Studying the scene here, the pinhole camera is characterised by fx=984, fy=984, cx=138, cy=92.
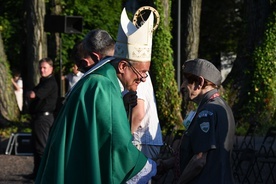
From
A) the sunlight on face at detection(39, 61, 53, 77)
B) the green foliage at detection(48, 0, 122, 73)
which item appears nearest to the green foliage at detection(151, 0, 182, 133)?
the green foliage at detection(48, 0, 122, 73)

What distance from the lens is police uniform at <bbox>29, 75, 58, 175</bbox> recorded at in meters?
13.2

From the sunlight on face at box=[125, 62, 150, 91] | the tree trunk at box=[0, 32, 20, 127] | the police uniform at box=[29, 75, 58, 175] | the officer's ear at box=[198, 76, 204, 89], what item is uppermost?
the sunlight on face at box=[125, 62, 150, 91]

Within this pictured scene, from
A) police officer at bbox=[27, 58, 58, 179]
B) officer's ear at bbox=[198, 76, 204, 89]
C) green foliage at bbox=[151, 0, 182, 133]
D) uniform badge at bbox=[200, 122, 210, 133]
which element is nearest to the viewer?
uniform badge at bbox=[200, 122, 210, 133]

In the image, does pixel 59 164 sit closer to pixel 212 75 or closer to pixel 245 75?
pixel 212 75

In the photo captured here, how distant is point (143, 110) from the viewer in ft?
24.2

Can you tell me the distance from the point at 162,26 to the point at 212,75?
14.1m

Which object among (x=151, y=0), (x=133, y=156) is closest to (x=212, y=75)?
(x=133, y=156)

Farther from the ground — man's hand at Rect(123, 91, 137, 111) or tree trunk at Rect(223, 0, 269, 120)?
man's hand at Rect(123, 91, 137, 111)

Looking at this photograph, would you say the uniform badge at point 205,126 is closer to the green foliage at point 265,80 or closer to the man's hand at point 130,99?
the man's hand at point 130,99

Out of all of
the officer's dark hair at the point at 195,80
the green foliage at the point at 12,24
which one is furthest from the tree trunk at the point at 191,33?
the officer's dark hair at the point at 195,80

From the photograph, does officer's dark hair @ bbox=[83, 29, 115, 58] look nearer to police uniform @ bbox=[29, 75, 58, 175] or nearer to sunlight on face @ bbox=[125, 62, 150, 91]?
sunlight on face @ bbox=[125, 62, 150, 91]

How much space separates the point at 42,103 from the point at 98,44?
7379 mm

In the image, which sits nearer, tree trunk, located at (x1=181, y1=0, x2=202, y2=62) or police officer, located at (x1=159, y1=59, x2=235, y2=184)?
police officer, located at (x1=159, y1=59, x2=235, y2=184)

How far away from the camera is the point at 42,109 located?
44.3ft
